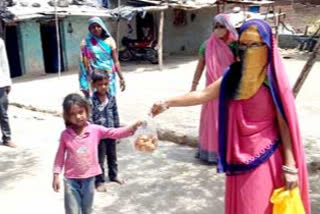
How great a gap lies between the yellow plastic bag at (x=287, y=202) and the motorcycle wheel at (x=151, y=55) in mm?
14183

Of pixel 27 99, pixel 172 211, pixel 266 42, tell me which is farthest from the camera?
pixel 27 99

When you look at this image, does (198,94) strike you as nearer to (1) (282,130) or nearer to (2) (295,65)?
(1) (282,130)

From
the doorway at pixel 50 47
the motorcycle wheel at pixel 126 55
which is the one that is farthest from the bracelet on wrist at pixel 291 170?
the motorcycle wheel at pixel 126 55

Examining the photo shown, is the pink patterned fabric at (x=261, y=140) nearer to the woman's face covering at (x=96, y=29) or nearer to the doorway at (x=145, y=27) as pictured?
the woman's face covering at (x=96, y=29)

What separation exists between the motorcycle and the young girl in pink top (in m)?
13.5

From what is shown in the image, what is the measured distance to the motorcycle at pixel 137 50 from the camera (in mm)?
17328

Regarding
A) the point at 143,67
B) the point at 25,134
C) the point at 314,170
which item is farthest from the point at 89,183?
the point at 143,67

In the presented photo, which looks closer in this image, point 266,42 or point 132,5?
point 266,42

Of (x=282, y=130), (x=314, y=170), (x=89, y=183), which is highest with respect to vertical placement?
(x=282, y=130)

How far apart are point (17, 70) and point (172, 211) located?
36.0 feet

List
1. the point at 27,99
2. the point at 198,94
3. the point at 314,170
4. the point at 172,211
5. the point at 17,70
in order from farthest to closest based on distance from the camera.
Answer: the point at 17,70
the point at 27,99
the point at 314,170
the point at 172,211
the point at 198,94

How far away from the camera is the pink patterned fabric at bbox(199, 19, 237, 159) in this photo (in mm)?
→ 5719

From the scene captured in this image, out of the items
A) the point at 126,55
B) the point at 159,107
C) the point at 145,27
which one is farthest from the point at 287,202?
the point at 145,27

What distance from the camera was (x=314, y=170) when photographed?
576 cm
